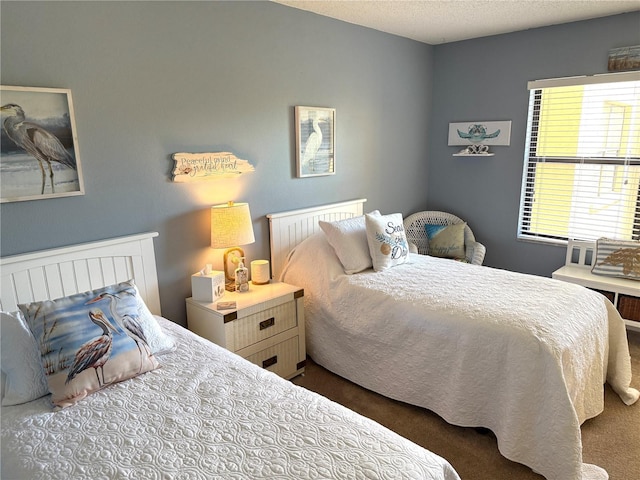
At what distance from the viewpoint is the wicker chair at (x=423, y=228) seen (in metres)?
4.05

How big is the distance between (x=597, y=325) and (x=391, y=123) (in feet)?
7.75

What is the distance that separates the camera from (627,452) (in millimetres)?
2145

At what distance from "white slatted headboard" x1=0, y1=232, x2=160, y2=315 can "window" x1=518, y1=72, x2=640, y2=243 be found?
323 cm

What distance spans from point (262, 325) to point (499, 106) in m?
2.92

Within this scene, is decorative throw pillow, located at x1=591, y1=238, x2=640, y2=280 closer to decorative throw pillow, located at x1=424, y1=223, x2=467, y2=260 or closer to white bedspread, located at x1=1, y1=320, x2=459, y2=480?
decorative throw pillow, located at x1=424, y1=223, x2=467, y2=260

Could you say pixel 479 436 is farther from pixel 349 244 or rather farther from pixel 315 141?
pixel 315 141

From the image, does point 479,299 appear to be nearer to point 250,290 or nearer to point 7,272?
point 250,290

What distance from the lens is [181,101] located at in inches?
98.1

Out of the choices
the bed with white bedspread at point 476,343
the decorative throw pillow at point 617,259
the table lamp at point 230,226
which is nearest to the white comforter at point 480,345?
the bed with white bedspread at point 476,343

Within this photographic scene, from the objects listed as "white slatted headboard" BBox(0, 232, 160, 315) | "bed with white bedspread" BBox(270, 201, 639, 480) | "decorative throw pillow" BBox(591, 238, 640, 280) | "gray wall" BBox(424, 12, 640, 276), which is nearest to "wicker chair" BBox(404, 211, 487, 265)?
"gray wall" BBox(424, 12, 640, 276)

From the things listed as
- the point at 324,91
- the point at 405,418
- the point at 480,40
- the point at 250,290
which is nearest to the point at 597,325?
the point at 405,418

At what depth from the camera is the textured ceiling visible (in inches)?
116

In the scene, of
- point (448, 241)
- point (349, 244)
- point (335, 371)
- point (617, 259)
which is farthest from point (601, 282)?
point (335, 371)

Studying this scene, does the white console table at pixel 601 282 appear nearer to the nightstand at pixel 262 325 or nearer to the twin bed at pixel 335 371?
the twin bed at pixel 335 371
